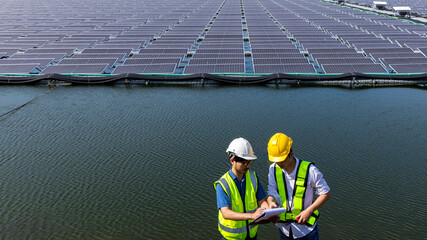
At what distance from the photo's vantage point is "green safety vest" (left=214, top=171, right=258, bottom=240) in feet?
13.1

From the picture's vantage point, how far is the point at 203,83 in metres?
18.1

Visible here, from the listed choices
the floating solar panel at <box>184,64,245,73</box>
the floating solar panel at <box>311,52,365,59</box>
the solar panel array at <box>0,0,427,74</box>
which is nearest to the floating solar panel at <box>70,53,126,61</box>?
the solar panel array at <box>0,0,427,74</box>

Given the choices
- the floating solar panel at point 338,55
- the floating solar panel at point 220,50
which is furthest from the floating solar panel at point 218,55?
the floating solar panel at point 338,55

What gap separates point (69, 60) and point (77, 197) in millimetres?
16431

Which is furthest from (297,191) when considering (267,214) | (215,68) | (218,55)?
(218,55)

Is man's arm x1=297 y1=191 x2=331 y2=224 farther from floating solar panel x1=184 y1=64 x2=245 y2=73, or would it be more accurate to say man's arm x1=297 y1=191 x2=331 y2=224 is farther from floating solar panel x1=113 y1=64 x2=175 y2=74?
floating solar panel x1=113 y1=64 x2=175 y2=74

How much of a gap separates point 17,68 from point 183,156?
1643 centimetres

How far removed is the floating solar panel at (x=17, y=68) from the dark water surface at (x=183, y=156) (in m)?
3.97

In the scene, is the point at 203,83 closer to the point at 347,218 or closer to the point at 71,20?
the point at 347,218

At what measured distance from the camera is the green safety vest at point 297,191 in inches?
159

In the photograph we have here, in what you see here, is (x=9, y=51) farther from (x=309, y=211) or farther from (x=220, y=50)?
(x=309, y=211)

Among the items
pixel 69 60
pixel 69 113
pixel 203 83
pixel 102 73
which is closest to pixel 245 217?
pixel 69 113

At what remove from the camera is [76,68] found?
66.9ft

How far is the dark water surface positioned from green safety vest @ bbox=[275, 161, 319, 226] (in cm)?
293
